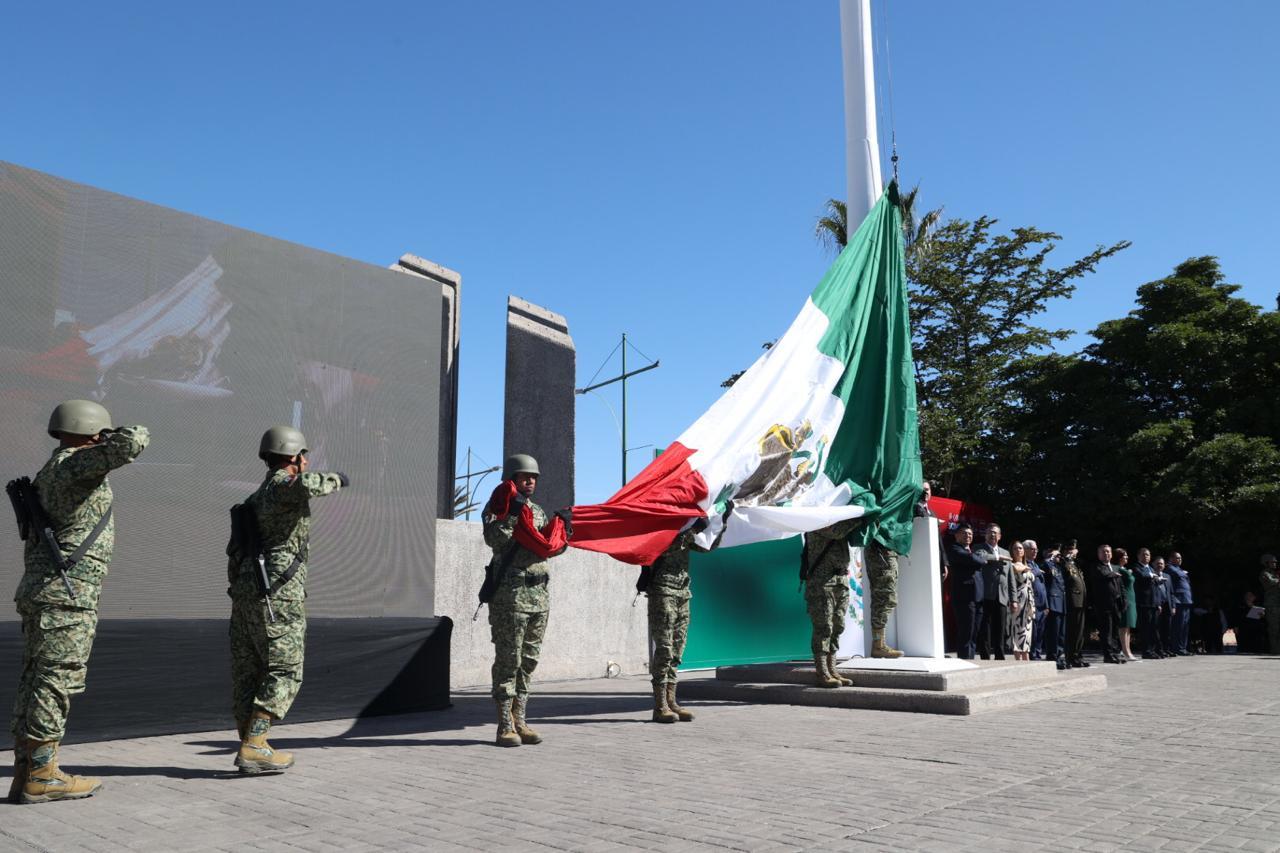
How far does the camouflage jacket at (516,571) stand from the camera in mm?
6926

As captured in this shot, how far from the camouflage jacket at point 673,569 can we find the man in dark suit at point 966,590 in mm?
6201

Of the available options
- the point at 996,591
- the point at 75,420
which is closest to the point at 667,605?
the point at 75,420

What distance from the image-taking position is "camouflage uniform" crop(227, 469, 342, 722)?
224 inches

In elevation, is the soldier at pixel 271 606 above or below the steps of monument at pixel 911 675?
above

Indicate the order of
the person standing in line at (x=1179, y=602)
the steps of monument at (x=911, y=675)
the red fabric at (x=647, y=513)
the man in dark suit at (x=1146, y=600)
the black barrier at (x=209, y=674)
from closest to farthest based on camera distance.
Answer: the black barrier at (x=209, y=674) → the red fabric at (x=647, y=513) → the steps of monument at (x=911, y=675) → the man in dark suit at (x=1146, y=600) → the person standing in line at (x=1179, y=602)

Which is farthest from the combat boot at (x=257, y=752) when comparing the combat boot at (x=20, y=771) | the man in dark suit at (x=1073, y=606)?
the man in dark suit at (x=1073, y=606)

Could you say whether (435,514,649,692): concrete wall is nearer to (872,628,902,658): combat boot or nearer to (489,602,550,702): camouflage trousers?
(489,602,550,702): camouflage trousers

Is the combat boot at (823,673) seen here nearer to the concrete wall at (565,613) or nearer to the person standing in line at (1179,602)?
the concrete wall at (565,613)

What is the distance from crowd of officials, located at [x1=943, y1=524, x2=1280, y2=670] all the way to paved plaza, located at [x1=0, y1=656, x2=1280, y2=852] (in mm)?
4701

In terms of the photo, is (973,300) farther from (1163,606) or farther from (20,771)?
(20,771)

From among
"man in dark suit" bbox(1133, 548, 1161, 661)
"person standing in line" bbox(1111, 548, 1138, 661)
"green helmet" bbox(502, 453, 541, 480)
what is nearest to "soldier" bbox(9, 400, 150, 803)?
"green helmet" bbox(502, 453, 541, 480)

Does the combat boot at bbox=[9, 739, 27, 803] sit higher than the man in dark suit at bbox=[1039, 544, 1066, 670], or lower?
lower

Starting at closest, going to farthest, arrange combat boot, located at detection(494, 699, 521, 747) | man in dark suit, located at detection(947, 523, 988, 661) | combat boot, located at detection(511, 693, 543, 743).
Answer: combat boot, located at detection(494, 699, 521, 747), combat boot, located at detection(511, 693, 543, 743), man in dark suit, located at detection(947, 523, 988, 661)

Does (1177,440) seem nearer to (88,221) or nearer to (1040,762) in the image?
(1040,762)
